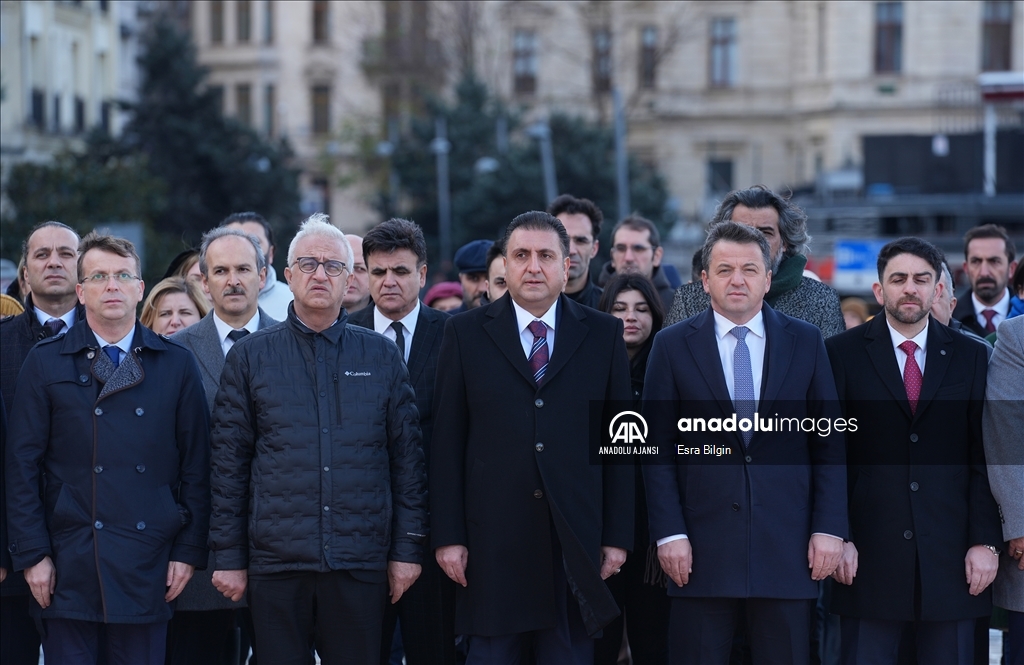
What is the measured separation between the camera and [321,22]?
68.9 metres

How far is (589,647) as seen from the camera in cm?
591

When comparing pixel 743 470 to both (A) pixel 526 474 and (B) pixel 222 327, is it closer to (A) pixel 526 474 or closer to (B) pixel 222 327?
(A) pixel 526 474

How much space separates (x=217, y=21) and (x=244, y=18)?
128cm

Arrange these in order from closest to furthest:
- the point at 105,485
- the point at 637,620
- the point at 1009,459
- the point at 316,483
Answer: the point at 316,483 → the point at 105,485 → the point at 1009,459 → the point at 637,620

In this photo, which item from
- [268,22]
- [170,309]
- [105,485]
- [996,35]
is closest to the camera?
[105,485]

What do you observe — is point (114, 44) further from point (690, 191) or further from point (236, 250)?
point (236, 250)

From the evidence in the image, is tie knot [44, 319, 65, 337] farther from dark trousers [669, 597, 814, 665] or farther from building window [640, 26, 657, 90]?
building window [640, 26, 657, 90]

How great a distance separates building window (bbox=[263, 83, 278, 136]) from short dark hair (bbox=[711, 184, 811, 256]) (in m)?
64.3

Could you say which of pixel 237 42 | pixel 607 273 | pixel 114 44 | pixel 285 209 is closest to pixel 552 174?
pixel 285 209

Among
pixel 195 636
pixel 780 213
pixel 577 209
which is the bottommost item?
pixel 195 636

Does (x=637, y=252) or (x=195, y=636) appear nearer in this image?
(x=195, y=636)

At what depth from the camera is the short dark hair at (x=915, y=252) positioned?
20.0 feet

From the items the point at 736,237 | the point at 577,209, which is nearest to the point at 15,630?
the point at 736,237

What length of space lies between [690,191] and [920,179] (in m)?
21.8
